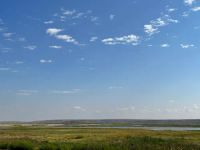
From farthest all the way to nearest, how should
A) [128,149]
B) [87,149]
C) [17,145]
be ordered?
[17,145] < [87,149] < [128,149]

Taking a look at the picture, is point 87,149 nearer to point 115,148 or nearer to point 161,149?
point 115,148

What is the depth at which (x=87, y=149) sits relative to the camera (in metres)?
25.3

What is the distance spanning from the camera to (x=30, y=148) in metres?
29.3

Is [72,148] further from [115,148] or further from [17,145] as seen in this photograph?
[17,145]

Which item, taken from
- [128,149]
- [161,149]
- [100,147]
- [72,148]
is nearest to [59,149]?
[72,148]

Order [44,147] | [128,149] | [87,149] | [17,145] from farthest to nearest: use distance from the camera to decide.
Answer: [17,145] → [44,147] → [87,149] → [128,149]

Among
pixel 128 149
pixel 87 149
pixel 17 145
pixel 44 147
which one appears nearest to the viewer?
pixel 128 149

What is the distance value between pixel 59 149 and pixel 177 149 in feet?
29.0

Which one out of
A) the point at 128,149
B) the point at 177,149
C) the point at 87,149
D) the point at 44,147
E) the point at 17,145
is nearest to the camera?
Answer: the point at 177,149

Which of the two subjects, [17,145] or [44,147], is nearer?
[44,147]

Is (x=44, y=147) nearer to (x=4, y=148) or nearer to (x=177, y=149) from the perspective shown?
(x=4, y=148)

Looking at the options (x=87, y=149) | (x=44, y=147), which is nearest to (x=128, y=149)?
(x=87, y=149)

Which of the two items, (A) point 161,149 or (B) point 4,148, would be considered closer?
(A) point 161,149

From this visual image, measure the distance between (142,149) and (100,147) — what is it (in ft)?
10.1
